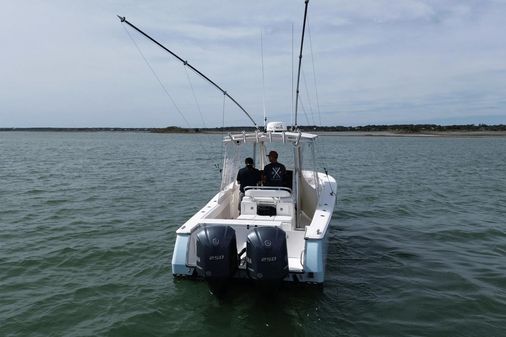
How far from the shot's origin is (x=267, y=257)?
5.61 m

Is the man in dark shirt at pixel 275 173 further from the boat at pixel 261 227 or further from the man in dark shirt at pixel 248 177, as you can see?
the man in dark shirt at pixel 248 177

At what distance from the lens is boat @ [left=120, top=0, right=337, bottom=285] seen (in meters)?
5.69

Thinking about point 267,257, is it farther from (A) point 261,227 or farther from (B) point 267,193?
(B) point 267,193

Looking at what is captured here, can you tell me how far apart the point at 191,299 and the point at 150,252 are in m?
2.85

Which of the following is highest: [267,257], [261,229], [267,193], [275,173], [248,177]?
[275,173]

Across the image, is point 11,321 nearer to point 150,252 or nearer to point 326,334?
point 150,252

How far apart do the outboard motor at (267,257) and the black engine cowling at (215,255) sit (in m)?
0.30

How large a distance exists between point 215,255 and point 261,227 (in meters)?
0.76

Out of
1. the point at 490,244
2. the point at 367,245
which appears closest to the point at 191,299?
the point at 367,245

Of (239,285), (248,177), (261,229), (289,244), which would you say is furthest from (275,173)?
(261,229)

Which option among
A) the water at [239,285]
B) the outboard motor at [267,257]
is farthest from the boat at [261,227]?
the water at [239,285]

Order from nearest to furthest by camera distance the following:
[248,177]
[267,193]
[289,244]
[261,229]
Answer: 1. [261,229]
2. [289,244]
3. [267,193]
4. [248,177]

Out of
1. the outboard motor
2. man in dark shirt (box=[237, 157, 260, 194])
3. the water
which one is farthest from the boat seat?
the outboard motor

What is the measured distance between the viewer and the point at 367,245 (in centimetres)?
970
